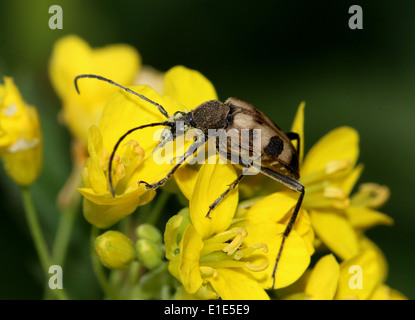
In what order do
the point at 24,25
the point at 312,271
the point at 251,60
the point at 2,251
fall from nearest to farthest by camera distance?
the point at 312,271, the point at 2,251, the point at 24,25, the point at 251,60

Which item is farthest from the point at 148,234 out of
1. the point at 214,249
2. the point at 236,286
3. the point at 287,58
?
the point at 287,58

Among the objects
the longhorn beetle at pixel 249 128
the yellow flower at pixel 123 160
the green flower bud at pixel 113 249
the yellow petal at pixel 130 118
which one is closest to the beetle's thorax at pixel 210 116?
the longhorn beetle at pixel 249 128

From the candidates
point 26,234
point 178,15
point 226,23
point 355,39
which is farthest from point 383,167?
point 26,234

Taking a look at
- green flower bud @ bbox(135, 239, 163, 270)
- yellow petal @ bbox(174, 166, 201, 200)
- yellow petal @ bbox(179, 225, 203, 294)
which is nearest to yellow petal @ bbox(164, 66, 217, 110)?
yellow petal @ bbox(174, 166, 201, 200)

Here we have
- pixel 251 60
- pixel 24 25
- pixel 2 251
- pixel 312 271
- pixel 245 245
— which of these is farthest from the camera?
pixel 251 60

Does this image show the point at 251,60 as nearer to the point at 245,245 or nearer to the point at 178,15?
the point at 178,15

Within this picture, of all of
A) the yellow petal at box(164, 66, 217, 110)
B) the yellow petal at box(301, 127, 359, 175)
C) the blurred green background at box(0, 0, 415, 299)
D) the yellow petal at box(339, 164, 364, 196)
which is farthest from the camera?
the blurred green background at box(0, 0, 415, 299)

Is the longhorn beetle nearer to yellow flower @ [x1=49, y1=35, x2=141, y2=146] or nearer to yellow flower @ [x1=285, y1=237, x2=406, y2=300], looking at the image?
yellow flower @ [x1=285, y1=237, x2=406, y2=300]
